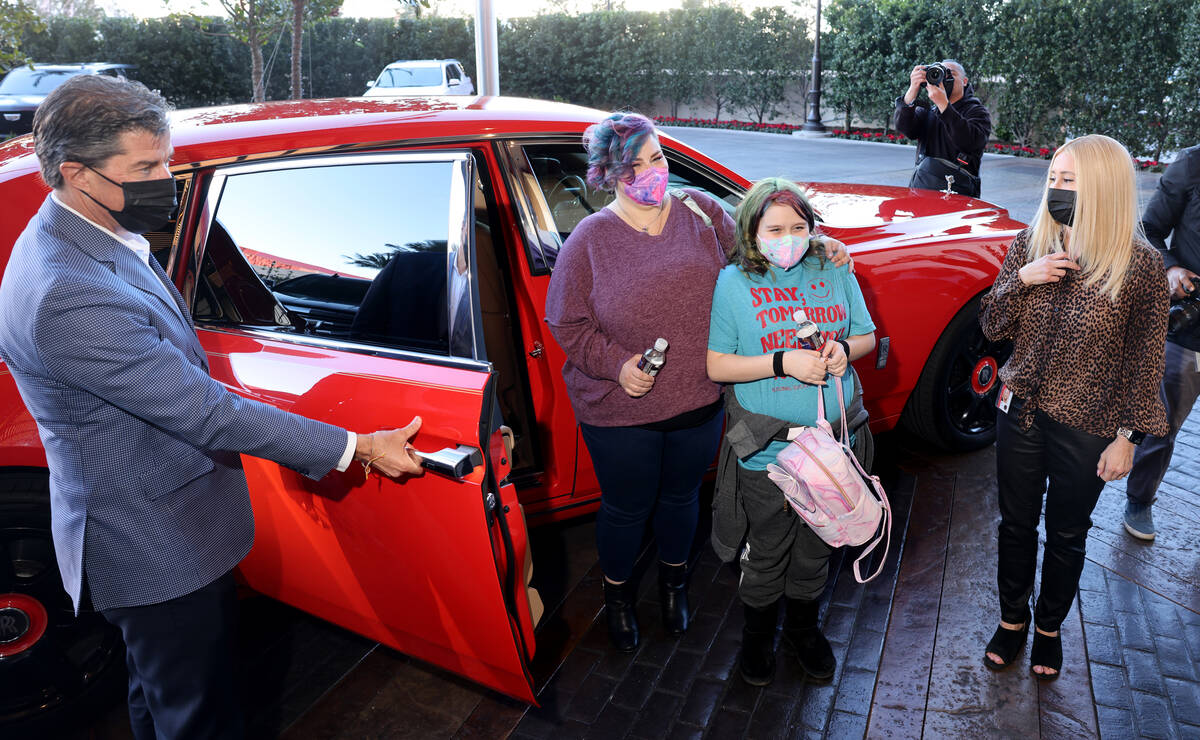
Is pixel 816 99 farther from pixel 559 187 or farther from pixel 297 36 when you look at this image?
pixel 559 187

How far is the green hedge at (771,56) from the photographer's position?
1411 centimetres

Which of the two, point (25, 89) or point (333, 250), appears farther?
point (25, 89)

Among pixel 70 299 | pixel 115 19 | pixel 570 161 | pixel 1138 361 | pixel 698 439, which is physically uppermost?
pixel 115 19

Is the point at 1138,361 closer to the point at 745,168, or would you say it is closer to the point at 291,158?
the point at 291,158

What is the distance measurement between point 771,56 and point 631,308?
898 inches

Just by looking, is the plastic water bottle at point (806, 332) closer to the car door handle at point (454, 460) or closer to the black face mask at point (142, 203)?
the car door handle at point (454, 460)

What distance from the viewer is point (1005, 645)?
294cm

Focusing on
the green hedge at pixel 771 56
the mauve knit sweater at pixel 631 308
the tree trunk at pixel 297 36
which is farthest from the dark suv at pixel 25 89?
the mauve knit sweater at pixel 631 308

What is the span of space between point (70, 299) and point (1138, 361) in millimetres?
2708

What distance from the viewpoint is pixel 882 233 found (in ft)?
12.7

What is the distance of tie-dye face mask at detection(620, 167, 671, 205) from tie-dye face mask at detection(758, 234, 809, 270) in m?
0.33

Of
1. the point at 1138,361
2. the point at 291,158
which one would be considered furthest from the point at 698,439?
the point at 291,158

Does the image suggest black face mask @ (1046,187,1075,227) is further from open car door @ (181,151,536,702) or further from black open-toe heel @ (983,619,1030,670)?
open car door @ (181,151,536,702)

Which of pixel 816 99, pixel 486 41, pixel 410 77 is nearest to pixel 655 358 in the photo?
pixel 486 41
